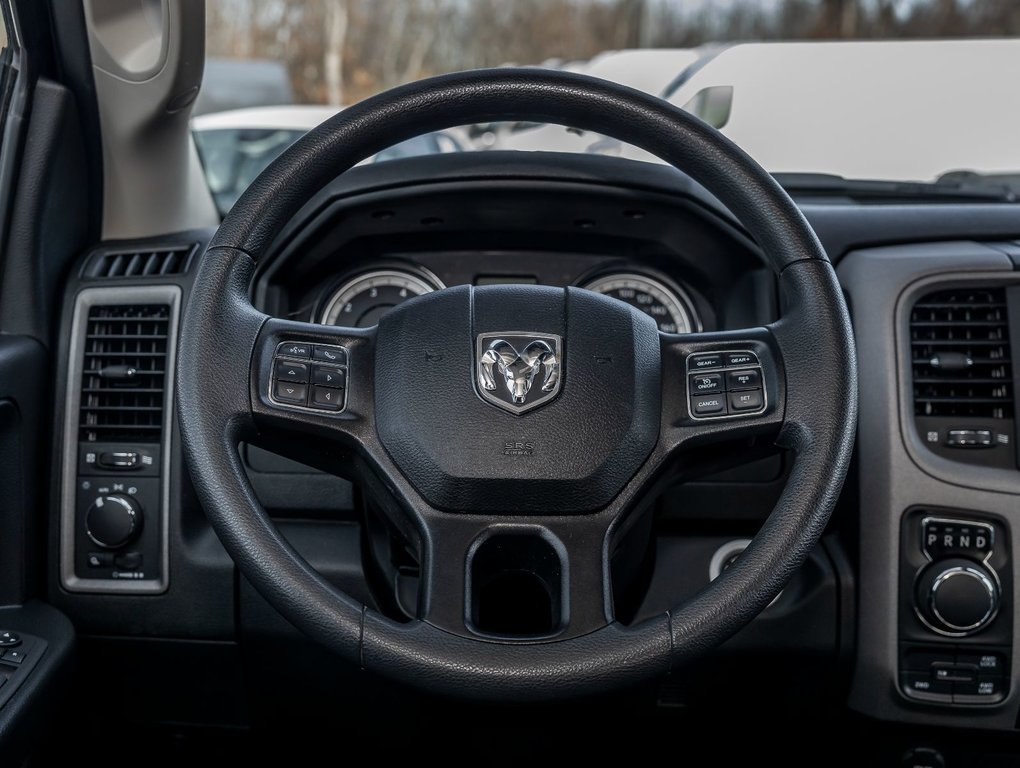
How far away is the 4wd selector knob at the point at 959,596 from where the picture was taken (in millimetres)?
1354

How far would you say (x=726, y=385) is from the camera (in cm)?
113

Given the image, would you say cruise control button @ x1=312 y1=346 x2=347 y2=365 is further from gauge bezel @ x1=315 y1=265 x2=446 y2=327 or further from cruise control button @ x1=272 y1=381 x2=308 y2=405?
gauge bezel @ x1=315 y1=265 x2=446 y2=327

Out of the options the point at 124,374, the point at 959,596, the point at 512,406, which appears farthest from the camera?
the point at 124,374

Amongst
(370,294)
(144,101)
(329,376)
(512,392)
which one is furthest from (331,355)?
(144,101)

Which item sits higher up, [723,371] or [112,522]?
[723,371]

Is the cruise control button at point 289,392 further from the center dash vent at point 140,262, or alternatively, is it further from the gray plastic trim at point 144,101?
the gray plastic trim at point 144,101

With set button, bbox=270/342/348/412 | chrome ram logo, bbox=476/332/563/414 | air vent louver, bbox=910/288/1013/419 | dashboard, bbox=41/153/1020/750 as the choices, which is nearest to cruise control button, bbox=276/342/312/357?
set button, bbox=270/342/348/412

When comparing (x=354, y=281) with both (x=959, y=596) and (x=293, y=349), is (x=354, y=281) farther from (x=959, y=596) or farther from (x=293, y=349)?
(x=959, y=596)

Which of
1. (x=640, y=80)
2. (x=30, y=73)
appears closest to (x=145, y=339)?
(x=30, y=73)

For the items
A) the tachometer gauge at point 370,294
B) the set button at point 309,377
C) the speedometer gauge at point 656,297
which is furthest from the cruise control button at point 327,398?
the speedometer gauge at point 656,297

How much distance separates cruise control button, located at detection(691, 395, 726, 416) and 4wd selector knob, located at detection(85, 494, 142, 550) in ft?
2.64

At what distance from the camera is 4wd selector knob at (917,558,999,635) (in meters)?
1.35

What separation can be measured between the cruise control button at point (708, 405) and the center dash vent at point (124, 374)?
29.9 inches

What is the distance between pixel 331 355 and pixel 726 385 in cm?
44
